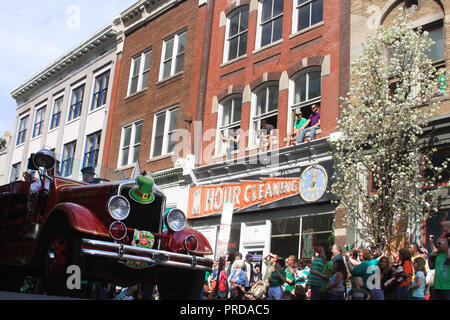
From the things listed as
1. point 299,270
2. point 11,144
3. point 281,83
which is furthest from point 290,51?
point 11,144

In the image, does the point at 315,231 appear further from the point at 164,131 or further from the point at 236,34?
the point at 164,131

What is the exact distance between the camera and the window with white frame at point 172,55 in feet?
74.9

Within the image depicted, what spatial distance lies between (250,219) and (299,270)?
5.06 meters

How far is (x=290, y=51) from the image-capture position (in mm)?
17531

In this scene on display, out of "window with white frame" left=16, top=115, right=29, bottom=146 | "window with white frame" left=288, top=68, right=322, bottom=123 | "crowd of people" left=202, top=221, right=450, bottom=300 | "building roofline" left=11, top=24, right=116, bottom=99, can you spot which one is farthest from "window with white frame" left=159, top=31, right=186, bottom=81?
"window with white frame" left=16, top=115, right=29, bottom=146

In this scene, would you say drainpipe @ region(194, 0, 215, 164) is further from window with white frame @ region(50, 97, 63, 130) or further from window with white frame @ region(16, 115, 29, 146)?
window with white frame @ region(16, 115, 29, 146)

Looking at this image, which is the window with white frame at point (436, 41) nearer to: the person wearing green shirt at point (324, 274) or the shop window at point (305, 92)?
the shop window at point (305, 92)

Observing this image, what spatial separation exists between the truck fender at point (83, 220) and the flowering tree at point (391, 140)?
22.1ft

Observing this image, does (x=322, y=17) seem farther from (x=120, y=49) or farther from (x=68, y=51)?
Result: (x=68, y=51)

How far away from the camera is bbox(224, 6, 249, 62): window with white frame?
20047 millimetres

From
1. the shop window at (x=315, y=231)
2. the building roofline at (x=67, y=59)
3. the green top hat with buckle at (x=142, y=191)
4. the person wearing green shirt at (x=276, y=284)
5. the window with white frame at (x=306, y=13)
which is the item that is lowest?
the person wearing green shirt at (x=276, y=284)

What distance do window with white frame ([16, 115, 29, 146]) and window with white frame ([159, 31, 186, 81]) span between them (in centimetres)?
1641

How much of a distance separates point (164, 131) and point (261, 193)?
6927mm

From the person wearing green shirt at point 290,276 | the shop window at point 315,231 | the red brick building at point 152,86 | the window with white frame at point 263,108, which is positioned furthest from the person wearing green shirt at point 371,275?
the red brick building at point 152,86
